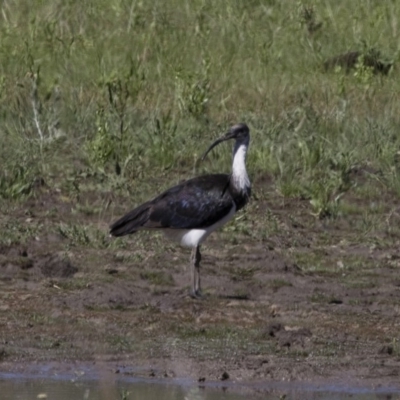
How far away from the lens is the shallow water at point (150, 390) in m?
7.74

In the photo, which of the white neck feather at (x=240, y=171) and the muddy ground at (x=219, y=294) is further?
the white neck feather at (x=240, y=171)

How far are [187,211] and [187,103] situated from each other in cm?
323

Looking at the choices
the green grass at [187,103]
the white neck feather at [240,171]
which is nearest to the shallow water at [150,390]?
the white neck feather at [240,171]

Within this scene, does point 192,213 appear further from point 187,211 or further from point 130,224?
point 130,224

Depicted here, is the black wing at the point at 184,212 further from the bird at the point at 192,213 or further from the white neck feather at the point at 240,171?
the white neck feather at the point at 240,171

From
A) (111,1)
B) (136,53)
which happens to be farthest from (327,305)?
(111,1)

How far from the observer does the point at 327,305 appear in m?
9.57

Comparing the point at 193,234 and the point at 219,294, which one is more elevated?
the point at 193,234

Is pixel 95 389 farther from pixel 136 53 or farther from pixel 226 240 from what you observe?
pixel 136 53

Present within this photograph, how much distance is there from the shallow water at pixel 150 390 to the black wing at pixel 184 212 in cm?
217

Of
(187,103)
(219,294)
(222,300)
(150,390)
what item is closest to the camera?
(150,390)

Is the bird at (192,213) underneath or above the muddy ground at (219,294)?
above

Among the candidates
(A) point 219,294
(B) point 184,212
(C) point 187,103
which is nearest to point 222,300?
(A) point 219,294

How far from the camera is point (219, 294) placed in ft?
32.4
